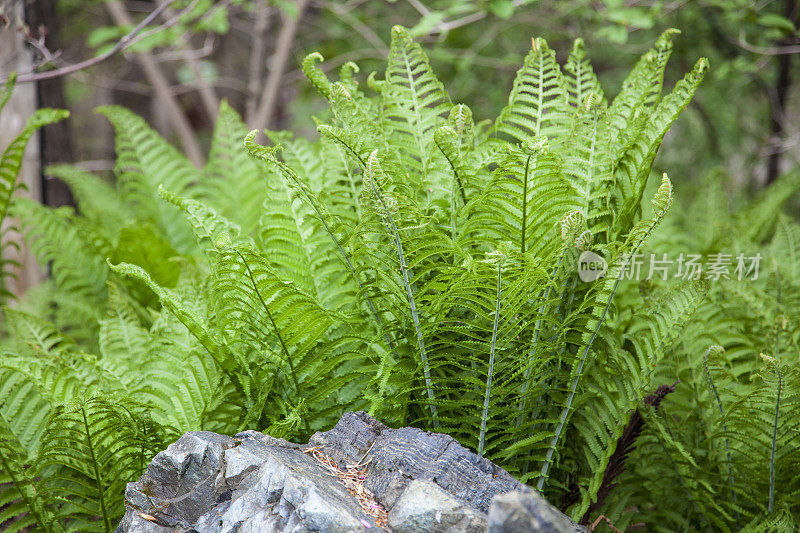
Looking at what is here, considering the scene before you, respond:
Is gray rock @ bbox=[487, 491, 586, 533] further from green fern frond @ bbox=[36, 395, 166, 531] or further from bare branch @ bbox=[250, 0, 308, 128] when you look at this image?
bare branch @ bbox=[250, 0, 308, 128]

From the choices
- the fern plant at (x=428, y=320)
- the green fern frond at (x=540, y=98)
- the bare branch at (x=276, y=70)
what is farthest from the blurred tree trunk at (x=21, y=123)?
the green fern frond at (x=540, y=98)

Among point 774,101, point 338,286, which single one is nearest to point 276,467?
point 338,286

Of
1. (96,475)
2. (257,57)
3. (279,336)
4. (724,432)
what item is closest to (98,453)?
(96,475)

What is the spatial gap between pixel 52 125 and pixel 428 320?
3.54m

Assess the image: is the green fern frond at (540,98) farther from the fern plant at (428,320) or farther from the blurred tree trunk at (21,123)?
the blurred tree trunk at (21,123)

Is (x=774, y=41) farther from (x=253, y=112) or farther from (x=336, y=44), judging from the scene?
(x=253, y=112)

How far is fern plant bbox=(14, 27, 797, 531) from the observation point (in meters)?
1.68

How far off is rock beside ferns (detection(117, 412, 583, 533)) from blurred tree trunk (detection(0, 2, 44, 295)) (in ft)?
8.19

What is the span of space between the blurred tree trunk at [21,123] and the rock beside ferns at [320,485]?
8.19ft

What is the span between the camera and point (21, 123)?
353cm

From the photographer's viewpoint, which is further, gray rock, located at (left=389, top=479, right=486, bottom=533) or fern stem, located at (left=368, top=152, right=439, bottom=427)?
fern stem, located at (left=368, top=152, right=439, bottom=427)

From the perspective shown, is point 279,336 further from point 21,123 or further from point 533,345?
point 21,123

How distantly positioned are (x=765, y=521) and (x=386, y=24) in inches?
214

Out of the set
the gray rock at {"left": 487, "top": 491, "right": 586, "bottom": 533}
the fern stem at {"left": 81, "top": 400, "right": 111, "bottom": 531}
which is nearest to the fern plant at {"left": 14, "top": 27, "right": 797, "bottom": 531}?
the fern stem at {"left": 81, "top": 400, "right": 111, "bottom": 531}
